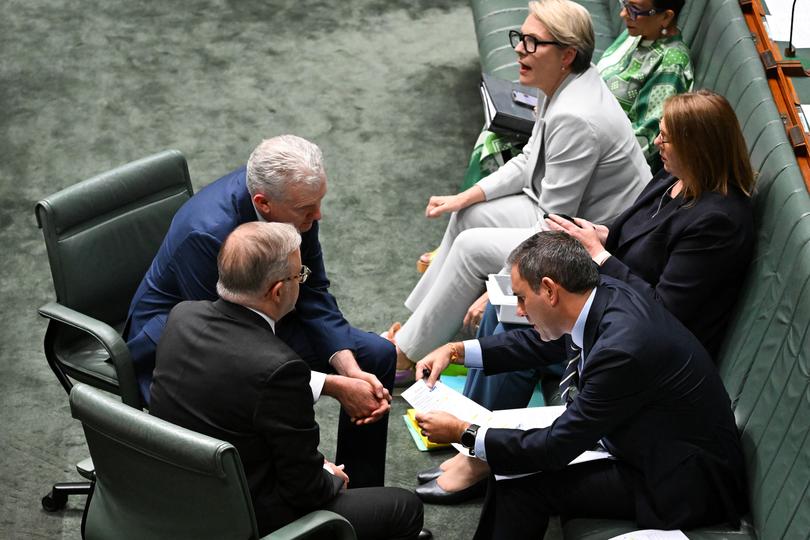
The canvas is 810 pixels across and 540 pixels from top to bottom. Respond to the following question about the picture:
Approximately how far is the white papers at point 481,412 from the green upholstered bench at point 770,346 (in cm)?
32

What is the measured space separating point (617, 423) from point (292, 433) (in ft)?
2.86

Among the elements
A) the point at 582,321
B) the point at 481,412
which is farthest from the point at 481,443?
the point at 582,321

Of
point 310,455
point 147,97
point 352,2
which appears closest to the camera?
point 310,455

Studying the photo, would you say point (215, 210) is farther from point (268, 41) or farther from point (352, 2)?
point (352, 2)

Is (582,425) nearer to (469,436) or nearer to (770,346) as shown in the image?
(469,436)

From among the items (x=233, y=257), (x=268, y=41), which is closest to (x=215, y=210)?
(x=233, y=257)

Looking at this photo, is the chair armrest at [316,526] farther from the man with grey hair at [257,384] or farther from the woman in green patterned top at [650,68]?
the woman in green patterned top at [650,68]

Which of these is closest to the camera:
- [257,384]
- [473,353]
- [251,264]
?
[257,384]

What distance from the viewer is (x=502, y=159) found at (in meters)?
4.49

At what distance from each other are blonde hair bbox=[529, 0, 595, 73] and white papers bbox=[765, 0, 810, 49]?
735 mm

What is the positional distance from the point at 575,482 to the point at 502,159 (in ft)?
6.16

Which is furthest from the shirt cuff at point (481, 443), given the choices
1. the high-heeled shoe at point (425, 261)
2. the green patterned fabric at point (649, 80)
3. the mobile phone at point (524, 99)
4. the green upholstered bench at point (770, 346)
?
the mobile phone at point (524, 99)

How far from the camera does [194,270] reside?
3.12m

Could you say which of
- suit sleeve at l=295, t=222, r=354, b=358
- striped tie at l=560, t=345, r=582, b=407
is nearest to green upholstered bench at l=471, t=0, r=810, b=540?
striped tie at l=560, t=345, r=582, b=407
